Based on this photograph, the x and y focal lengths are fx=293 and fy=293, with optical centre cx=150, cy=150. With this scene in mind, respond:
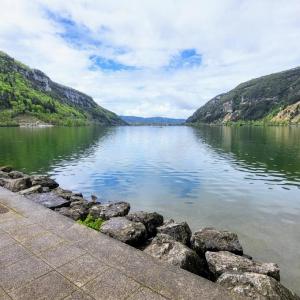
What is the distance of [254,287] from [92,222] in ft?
30.5

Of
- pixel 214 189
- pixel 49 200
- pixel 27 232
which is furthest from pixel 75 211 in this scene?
pixel 214 189

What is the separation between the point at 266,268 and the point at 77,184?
2583 cm

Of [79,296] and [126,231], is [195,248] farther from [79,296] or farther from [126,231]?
[79,296]

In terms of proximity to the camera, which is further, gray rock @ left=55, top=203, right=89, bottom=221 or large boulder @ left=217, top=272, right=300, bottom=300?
gray rock @ left=55, top=203, right=89, bottom=221

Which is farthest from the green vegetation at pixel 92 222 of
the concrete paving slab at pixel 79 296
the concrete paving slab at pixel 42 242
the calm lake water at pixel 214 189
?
the calm lake water at pixel 214 189

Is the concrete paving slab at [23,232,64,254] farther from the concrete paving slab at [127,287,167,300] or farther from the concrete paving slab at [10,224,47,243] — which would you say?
the concrete paving slab at [127,287,167,300]

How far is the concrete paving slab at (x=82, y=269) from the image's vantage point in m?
7.83

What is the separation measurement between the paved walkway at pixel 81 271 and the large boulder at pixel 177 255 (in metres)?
1.39

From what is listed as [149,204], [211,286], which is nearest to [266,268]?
[211,286]

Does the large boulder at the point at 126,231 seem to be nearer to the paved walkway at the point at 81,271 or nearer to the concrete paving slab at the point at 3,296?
the paved walkway at the point at 81,271

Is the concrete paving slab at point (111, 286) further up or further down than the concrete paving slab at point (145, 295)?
further up

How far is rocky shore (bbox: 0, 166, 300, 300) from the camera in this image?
28.5 feet

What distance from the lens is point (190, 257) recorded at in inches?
415

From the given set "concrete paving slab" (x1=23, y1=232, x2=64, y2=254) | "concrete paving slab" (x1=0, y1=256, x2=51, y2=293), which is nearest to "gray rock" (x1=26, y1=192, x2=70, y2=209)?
"concrete paving slab" (x1=23, y1=232, x2=64, y2=254)
